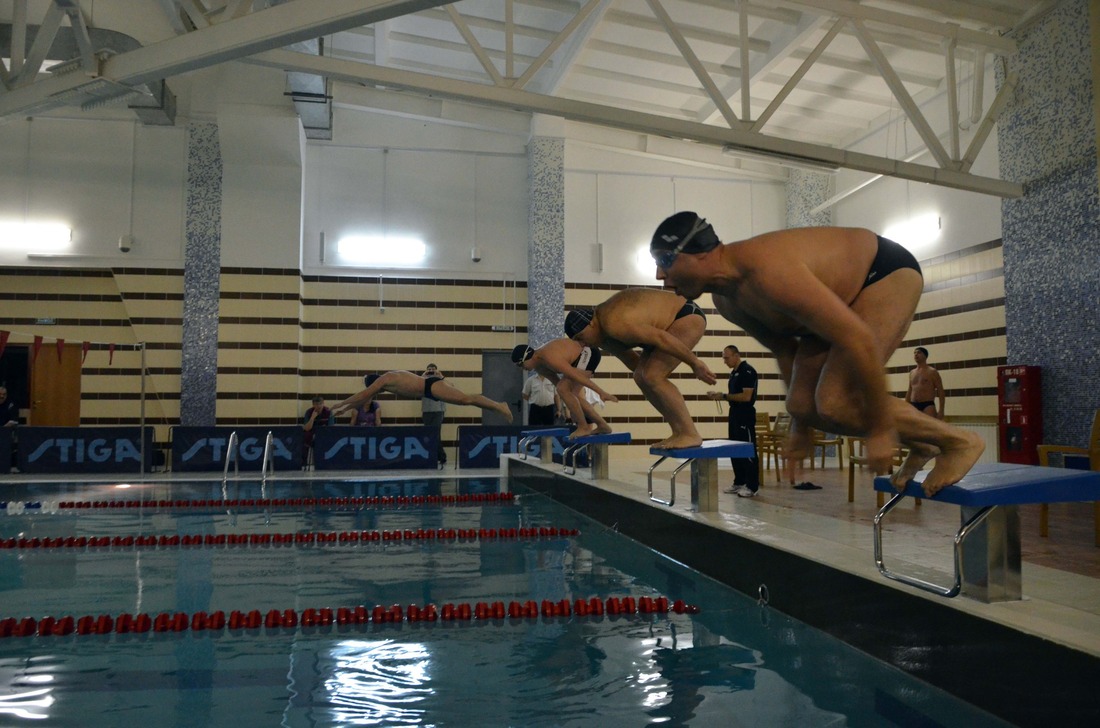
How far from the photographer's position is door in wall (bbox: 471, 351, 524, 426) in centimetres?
1554

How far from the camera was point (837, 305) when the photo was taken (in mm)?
2457

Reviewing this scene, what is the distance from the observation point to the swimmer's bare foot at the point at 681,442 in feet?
16.7

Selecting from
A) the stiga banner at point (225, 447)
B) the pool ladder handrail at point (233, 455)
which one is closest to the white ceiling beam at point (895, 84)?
the pool ladder handrail at point (233, 455)

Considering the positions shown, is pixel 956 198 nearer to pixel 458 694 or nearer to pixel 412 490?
pixel 412 490

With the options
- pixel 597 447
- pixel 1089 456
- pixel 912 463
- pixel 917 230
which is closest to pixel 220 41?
pixel 597 447

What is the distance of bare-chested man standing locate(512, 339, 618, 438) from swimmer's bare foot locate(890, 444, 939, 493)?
13.3 ft

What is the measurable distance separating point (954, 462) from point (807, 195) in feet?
47.2

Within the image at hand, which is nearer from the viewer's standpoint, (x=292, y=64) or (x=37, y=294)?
(x=292, y=64)

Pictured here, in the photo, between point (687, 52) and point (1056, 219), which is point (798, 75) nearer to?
point (687, 52)

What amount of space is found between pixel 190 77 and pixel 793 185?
1126 centimetres

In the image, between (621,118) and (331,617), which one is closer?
(331,617)

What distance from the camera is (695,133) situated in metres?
10.2

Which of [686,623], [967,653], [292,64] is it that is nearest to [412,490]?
[292,64]

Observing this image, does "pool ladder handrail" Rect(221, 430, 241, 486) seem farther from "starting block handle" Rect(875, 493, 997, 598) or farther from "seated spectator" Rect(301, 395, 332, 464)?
"starting block handle" Rect(875, 493, 997, 598)
